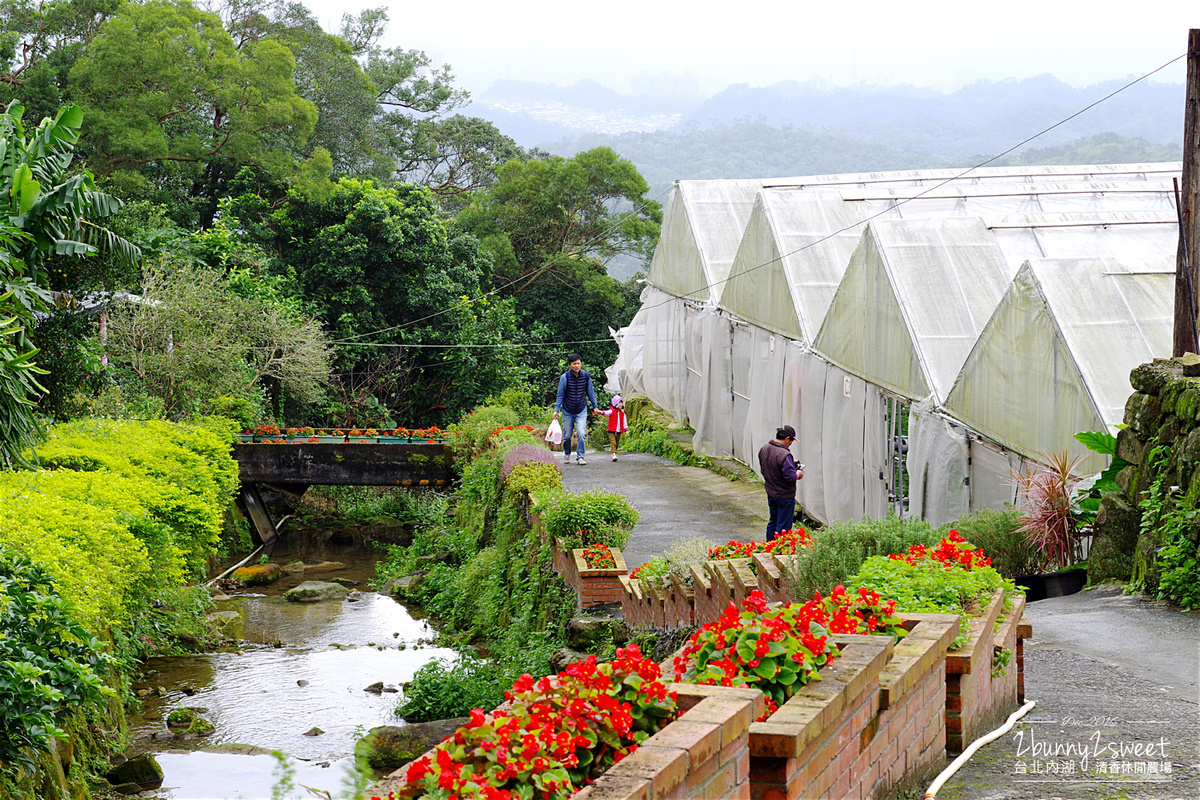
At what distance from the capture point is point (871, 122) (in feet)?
534

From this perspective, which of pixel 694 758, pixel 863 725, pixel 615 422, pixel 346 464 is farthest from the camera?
pixel 346 464

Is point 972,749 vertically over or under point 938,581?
under

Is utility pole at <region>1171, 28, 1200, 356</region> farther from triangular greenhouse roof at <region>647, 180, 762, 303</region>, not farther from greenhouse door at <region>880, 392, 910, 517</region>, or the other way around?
triangular greenhouse roof at <region>647, 180, 762, 303</region>

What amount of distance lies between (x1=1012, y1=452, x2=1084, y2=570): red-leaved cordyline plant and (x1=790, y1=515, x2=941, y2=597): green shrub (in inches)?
60.5

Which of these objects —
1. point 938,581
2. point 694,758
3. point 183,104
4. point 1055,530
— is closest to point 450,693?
point 1055,530

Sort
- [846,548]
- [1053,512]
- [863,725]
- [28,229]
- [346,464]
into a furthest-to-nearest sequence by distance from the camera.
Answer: [346,464] < [28,229] < [1053,512] < [846,548] < [863,725]

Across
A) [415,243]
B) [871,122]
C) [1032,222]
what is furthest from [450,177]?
[871,122]

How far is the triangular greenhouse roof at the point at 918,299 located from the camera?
11.9m

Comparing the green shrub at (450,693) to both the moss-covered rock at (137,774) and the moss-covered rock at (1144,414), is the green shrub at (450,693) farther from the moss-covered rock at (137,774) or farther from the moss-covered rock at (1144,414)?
the moss-covered rock at (1144,414)

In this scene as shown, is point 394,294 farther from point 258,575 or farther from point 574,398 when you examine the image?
point 574,398

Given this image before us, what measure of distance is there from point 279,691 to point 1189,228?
1221cm

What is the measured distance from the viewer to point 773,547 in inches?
357

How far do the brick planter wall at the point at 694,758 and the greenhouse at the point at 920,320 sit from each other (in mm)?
7579

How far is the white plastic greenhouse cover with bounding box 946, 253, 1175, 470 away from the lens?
9711 mm
